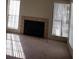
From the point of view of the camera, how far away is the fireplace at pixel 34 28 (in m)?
5.97

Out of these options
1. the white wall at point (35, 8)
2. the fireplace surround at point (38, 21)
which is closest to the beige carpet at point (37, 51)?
the fireplace surround at point (38, 21)

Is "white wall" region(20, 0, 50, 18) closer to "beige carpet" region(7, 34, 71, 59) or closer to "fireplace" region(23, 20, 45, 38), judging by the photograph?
"fireplace" region(23, 20, 45, 38)

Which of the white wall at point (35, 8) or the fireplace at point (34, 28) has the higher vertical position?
the white wall at point (35, 8)

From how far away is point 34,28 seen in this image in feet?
20.3

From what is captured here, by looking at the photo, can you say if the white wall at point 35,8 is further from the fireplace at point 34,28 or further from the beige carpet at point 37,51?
the beige carpet at point 37,51

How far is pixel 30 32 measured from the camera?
20.4 feet

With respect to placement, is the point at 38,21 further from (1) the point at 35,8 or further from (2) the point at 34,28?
(1) the point at 35,8

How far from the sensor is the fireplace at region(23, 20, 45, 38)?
5.97 meters

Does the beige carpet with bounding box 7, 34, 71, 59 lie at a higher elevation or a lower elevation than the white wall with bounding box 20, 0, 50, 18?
lower

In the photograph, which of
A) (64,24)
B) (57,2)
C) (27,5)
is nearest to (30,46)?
(64,24)

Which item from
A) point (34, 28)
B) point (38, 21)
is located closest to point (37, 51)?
point (34, 28)

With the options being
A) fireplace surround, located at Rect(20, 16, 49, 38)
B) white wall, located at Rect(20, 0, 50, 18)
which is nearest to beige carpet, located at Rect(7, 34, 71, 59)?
fireplace surround, located at Rect(20, 16, 49, 38)

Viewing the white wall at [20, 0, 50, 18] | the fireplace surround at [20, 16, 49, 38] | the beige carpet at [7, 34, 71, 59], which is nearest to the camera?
the beige carpet at [7, 34, 71, 59]
